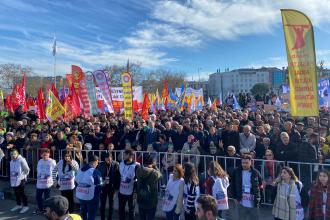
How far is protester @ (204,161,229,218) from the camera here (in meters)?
6.65

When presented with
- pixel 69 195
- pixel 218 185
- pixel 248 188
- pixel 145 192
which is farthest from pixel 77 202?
pixel 248 188

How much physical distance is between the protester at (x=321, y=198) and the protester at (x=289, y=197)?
210 mm

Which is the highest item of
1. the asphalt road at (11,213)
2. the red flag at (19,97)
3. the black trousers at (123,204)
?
the red flag at (19,97)

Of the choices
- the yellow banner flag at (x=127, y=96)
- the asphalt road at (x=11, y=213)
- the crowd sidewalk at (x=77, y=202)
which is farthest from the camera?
the yellow banner flag at (x=127, y=96)

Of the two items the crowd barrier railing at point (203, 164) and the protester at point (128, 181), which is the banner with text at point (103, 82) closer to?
the crowd barrier railing at point (203, 164)

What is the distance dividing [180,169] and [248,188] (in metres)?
1.29

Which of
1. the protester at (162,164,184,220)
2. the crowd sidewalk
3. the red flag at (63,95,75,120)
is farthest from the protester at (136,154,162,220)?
the red flag at (63,95,75,120)

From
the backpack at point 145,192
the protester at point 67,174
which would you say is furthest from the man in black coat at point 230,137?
the protester at point 67,174

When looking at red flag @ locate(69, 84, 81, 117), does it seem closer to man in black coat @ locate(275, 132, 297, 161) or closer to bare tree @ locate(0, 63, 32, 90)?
man in black coat @ locate(275, 132, 297, 161)

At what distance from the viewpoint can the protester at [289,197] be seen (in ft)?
19.4

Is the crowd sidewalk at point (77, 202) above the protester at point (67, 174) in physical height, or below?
below

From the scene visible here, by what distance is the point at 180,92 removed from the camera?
26.3 m

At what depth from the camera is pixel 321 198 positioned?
5711 millimetres

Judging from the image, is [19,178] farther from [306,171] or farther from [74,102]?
[74,102]
